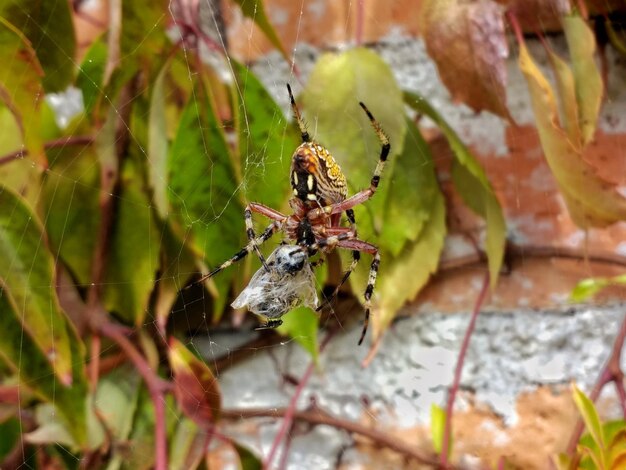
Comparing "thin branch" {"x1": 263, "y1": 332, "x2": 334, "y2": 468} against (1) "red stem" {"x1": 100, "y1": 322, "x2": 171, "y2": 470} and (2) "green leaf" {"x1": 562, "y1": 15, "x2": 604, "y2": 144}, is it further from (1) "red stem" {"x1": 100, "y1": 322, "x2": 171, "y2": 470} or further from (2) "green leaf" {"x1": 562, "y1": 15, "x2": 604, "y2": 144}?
(2) "green leaf" {"x1": 562, "y1": 15, "x2": 604, "y2": 144}

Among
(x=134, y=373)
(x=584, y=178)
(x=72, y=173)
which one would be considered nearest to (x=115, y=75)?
(x=72, y=173)

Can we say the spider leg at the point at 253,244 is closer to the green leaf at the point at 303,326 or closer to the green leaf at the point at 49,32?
the green leaf at the point at 303,326

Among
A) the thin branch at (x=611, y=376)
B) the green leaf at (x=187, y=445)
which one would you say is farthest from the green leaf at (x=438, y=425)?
→ the green leaf at (x=187, y=445)

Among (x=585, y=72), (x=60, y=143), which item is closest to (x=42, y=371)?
(x=60, y=143)

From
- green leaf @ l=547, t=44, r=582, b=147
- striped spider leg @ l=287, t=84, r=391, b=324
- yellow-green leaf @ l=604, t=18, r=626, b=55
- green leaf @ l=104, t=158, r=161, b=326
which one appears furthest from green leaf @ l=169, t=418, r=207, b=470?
yellow-green leaf @ l=604, t=18, r=626, b=55

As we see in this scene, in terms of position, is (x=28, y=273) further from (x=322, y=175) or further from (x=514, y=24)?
(x=514, y=24)
